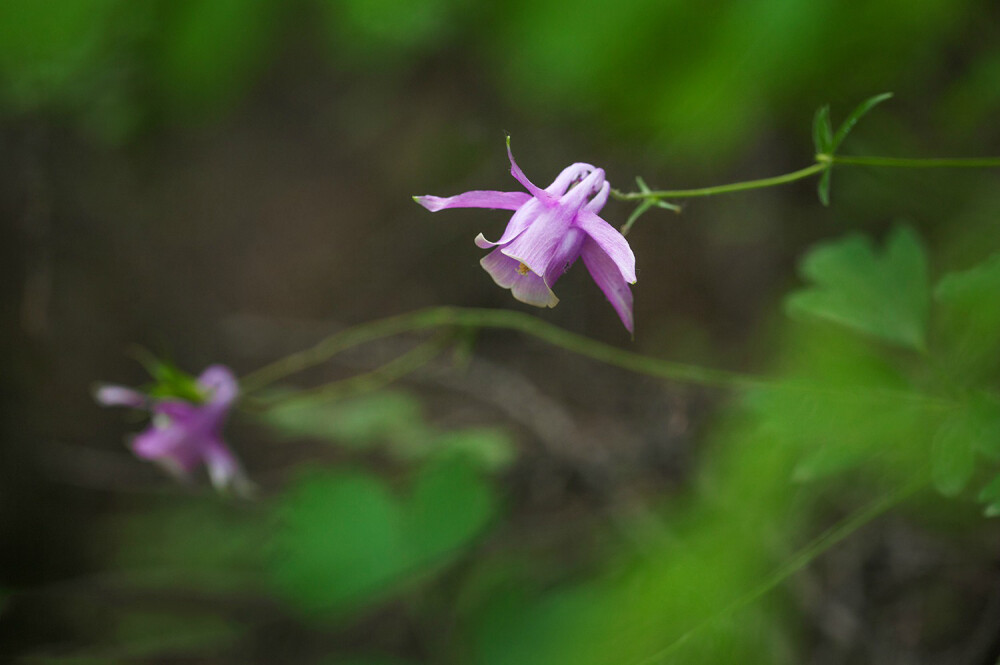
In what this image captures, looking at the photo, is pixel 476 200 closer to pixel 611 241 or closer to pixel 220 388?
pixel 611 241

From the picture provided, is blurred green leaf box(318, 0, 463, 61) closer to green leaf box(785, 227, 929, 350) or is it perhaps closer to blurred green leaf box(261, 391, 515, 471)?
blurred green leaf box(261, 391, 515, 471)

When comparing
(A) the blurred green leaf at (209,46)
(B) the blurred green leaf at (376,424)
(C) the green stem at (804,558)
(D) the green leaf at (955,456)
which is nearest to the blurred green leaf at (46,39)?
(A) the blurred green leaf at (209,46)

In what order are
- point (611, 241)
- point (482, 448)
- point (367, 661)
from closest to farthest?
1. point (611, 241)
2. point (367, 661)
3. point (482, 448)

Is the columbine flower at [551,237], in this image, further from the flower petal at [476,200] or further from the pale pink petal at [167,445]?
the pale pink petal at [167,445]

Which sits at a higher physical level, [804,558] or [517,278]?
[517,278]

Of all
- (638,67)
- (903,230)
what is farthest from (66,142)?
(903,230)

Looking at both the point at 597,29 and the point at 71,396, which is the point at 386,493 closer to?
the point at 597,29

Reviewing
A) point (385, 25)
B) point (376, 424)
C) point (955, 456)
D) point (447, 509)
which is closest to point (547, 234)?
point (955, 456)

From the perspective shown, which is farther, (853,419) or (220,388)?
(220,388)
